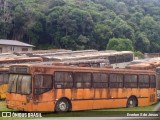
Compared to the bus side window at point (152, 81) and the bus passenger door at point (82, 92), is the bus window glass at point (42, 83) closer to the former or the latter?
the bus passenger door at point (82, 92)

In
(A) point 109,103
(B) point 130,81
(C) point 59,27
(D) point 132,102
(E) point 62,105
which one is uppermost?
(C) point 59,27

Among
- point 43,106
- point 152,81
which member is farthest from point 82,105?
point 152,81

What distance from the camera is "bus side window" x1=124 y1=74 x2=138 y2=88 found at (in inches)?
741

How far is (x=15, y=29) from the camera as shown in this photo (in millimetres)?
66875

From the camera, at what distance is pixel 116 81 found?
18.3 meters

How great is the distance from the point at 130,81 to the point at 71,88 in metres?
4.39

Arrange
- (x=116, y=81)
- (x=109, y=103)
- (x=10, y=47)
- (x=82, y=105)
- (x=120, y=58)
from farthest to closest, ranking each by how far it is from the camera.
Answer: (x=10, y=47) < (x=120, y=58) < (x=116, y=81) < (x=109, y=103) < (x=82, y=105)

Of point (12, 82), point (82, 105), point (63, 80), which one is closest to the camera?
point (12, 82)

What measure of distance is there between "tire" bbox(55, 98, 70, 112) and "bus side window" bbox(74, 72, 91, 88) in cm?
99

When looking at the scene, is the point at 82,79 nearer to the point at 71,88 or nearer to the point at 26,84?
the point at 71,88

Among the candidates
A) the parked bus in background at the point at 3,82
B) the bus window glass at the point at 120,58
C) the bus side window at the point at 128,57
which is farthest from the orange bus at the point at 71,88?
the bus side window at the point at 128,57

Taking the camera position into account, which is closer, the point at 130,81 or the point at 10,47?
the point at 130,81

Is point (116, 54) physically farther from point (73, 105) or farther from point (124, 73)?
point (73, 105)

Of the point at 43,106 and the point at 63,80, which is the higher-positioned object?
the point at 63,80
